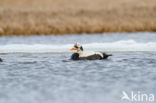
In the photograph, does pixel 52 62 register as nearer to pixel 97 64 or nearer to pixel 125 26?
pixel 97 64

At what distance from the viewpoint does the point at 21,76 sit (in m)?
8.85

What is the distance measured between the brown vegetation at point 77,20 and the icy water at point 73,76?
6.28m

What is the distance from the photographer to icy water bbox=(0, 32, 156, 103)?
6955mm

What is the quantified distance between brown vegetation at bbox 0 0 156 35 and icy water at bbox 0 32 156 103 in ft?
20.6

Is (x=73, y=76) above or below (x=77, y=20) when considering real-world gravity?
below

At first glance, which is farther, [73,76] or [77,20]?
[77,20]

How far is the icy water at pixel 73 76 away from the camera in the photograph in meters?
6.95

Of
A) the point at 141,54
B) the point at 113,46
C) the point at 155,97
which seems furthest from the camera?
the point at 113,46

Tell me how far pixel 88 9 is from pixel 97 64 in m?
13.8

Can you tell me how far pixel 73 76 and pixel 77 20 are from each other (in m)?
12.3

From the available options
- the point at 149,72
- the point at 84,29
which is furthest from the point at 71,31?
the point at 149,72

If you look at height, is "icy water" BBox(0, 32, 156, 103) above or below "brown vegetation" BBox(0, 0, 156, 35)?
below

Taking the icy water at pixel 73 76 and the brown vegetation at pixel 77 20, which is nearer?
the icy water at pixel 73 76

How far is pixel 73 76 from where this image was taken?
8.71 m
